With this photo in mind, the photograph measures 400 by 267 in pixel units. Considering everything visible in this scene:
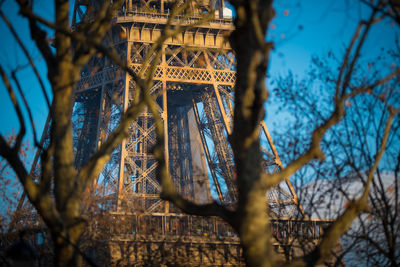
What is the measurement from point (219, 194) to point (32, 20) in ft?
62.7

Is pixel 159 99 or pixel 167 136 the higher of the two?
pixel 159 99

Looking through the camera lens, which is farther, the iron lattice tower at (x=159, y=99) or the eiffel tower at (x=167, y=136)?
the iron lattice tower at (x=159, y=99)

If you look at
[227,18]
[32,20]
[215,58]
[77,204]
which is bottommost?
[77,204]

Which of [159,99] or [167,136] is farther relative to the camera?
[159,99]

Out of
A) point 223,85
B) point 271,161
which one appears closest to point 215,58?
point 223,85

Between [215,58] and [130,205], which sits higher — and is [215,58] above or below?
above

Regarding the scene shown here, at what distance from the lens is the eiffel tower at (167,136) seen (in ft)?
59.4

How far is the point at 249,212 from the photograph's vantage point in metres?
4.34

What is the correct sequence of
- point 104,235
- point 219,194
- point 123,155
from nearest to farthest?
point 104,235 → point 123,155 → point 219,194

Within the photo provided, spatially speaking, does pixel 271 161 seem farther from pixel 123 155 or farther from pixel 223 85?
pixel 123 155

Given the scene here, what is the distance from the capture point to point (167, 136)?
25.2m

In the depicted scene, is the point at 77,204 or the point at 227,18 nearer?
the point at 77,204

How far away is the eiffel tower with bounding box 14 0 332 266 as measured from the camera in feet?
59.4

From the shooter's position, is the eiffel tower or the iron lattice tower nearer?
the eiffel tower
